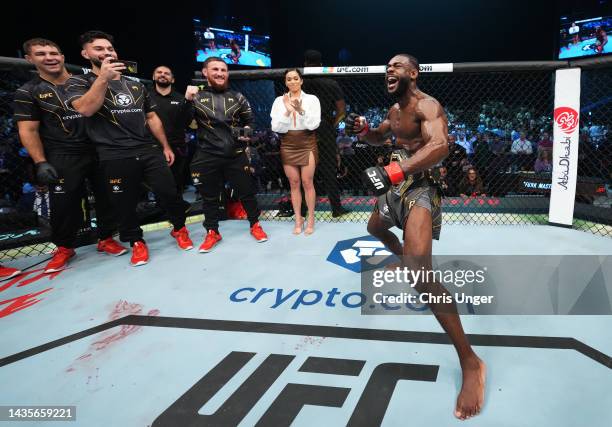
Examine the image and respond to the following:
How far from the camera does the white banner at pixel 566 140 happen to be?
3174 mm

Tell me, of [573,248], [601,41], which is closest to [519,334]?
[573,248]

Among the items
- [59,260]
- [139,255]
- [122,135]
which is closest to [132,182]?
[122,135]

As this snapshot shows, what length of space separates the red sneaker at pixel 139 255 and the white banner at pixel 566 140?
3577mm

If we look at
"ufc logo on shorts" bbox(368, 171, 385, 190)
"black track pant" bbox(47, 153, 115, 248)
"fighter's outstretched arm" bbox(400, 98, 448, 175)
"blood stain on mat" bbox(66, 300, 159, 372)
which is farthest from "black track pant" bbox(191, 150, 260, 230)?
"ufc logo on shorts" bbox(368, 171, 385, 190)

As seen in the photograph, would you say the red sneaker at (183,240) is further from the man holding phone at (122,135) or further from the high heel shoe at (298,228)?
the high heel shoe at (298,228)

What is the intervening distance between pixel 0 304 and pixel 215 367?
1.60 metres

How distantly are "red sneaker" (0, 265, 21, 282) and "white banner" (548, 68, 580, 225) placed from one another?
176 inches

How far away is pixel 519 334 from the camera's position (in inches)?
66.6

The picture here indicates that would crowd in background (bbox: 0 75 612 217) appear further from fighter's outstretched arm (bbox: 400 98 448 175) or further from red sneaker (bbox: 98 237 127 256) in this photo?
fighter's outstretched arm (bbox: 400 98 448 175)

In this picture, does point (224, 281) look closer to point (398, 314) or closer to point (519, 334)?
point (398, 314)

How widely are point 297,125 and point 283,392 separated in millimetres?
2365

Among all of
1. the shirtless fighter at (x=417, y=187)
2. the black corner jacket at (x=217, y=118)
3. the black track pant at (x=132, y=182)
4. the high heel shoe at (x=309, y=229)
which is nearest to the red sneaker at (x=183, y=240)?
the black track pant at (x=132, y=182)

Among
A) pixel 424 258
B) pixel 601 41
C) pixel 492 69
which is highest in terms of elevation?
pixel 601 41

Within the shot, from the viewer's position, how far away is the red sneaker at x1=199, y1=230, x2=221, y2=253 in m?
3.03
